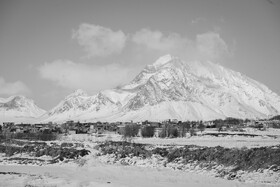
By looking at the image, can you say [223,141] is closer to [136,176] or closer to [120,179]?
[136,176]

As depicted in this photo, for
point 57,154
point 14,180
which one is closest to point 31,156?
point 57,154

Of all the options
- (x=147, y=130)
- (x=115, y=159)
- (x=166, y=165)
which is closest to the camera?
(x=166, y=165)

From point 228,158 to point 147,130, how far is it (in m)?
124

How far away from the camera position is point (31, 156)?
66.7 meters

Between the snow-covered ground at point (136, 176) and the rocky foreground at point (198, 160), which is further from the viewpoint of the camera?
the rocky foreground at point (198, 160)

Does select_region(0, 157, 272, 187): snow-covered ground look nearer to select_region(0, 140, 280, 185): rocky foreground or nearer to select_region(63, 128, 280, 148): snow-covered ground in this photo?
select_region(0, 140, 280, 185): rocky foreground

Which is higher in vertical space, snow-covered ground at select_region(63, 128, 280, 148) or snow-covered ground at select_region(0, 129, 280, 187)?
snow-covered ground at select_region(63, 128, 280, 148)

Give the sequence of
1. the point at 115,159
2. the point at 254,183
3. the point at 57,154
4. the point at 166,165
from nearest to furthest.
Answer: the point at 254,183 → the point at 166,165 → the point at 115,159 → the point at 57,154

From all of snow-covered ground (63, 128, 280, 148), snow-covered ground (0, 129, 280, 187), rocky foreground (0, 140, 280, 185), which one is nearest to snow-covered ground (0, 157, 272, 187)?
Result: snow-covered ground (0, 129, 280, 187)

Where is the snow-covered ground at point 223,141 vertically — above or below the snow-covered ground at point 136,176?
above

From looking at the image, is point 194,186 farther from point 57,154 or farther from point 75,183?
point 57,154

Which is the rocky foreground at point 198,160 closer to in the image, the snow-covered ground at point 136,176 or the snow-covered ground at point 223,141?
the snow-covered ground at point 136,176

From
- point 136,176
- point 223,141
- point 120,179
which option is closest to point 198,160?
point 136,176

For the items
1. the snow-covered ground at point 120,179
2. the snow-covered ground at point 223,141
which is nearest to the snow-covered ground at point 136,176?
the snow-covered ground at point 120,179
